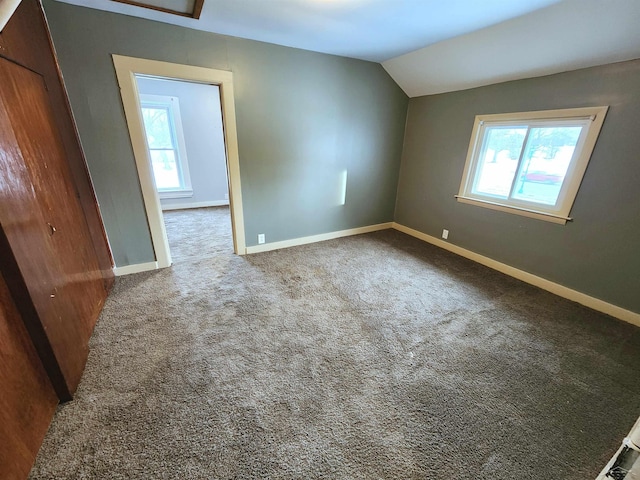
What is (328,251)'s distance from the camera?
11.1 feet

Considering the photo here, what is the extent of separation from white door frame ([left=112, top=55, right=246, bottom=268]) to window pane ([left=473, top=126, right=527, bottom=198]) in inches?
115

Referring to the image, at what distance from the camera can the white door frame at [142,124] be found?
2.21 m

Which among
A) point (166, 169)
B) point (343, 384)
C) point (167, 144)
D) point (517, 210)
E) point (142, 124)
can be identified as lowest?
point (343, 384)

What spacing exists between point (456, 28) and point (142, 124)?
2.95 metres

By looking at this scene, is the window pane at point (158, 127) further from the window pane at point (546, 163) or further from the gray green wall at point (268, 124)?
the window pane at point (546, 163)

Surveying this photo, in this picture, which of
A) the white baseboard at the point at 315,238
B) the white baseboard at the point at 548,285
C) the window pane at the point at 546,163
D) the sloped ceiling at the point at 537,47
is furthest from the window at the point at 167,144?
the window pane at the point at 546,163

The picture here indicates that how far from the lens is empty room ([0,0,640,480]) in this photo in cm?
120

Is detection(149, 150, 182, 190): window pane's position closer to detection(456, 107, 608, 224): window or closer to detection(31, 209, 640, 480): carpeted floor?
detection(31, 209, 640, 480): carpeted floor

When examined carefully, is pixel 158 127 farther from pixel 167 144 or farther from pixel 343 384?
pixel 343 384

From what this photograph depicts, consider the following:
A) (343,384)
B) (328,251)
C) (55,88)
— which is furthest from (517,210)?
(55,88)

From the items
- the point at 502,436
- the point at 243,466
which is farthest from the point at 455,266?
the point at 243,466

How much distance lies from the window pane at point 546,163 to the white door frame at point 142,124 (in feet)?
10.2

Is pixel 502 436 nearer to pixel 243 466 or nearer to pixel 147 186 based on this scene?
pixel 243 466

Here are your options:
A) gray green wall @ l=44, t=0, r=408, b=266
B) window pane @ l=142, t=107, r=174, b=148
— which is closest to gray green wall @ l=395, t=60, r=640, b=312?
gray green wall @ l=44, t=0, r=408, b=266
